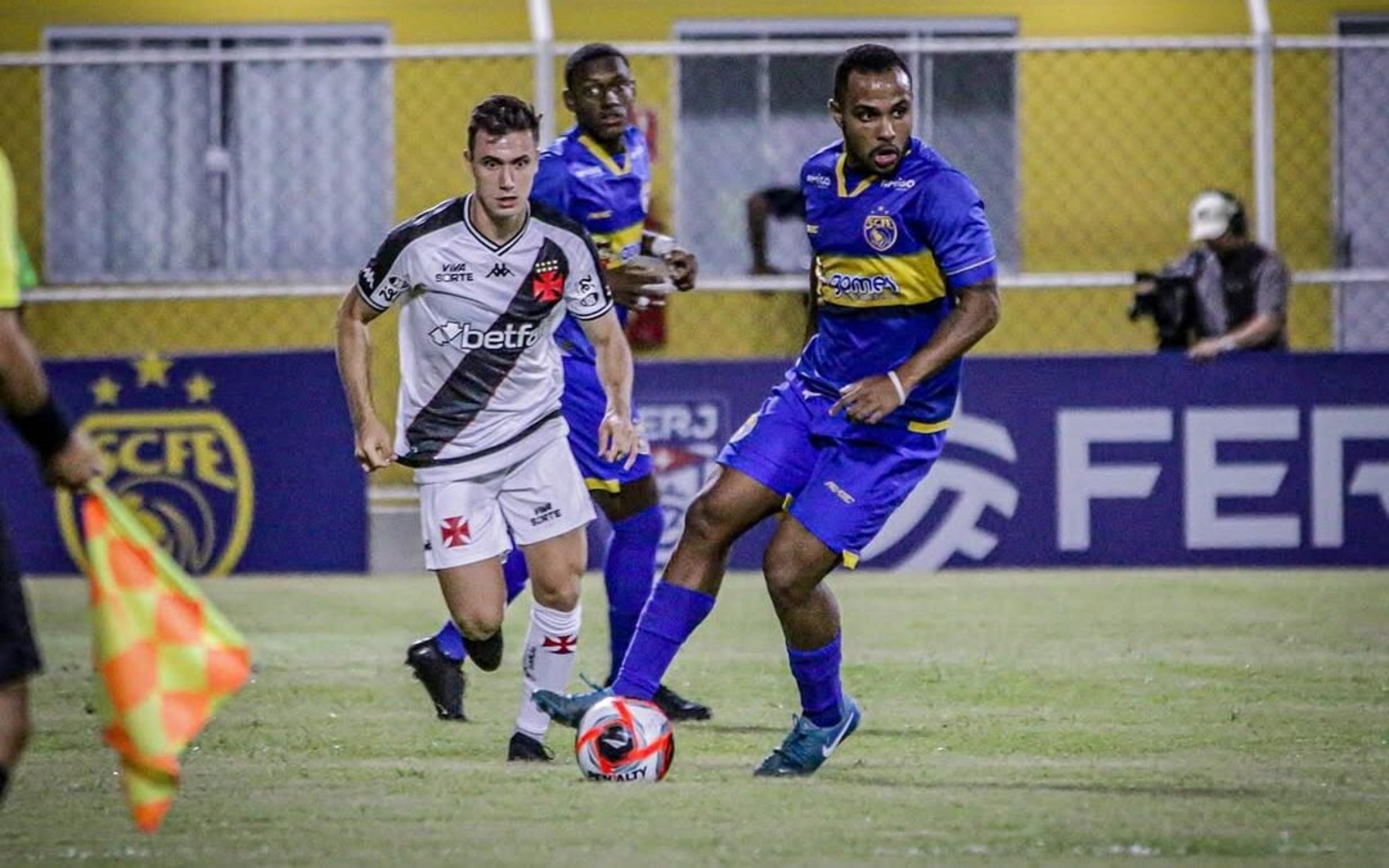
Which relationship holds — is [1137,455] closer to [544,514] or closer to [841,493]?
[544,514]

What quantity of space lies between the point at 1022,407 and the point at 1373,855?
7693 millimetres

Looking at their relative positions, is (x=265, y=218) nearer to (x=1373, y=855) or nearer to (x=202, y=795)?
(x=202, y=795)

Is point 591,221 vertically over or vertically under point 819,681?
over

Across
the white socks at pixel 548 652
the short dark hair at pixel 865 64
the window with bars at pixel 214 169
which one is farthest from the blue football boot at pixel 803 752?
the window with bars at pixel 214 169

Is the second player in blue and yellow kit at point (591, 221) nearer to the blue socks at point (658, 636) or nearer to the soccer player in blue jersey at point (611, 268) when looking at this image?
the soccer player in blue jersey at point (611, 268)

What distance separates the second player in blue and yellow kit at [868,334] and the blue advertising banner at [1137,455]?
5980 millimetres

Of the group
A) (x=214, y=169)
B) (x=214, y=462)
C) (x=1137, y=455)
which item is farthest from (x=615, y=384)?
(x=214, y=169)

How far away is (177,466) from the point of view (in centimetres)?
1297

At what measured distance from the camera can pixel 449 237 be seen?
24.0 feet

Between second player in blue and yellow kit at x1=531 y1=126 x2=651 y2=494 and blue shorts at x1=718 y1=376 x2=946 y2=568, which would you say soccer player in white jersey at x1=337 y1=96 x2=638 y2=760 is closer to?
blue shorts at x1=718 y1=376 x2=946 y2=568

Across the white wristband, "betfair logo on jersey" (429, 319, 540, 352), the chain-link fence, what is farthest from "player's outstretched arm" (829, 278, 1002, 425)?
the chain-link fence

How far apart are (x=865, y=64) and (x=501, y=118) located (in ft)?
3.63

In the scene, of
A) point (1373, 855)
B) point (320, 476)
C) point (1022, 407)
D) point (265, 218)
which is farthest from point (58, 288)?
point (1373, 855)

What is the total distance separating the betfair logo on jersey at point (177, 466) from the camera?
12930mm
